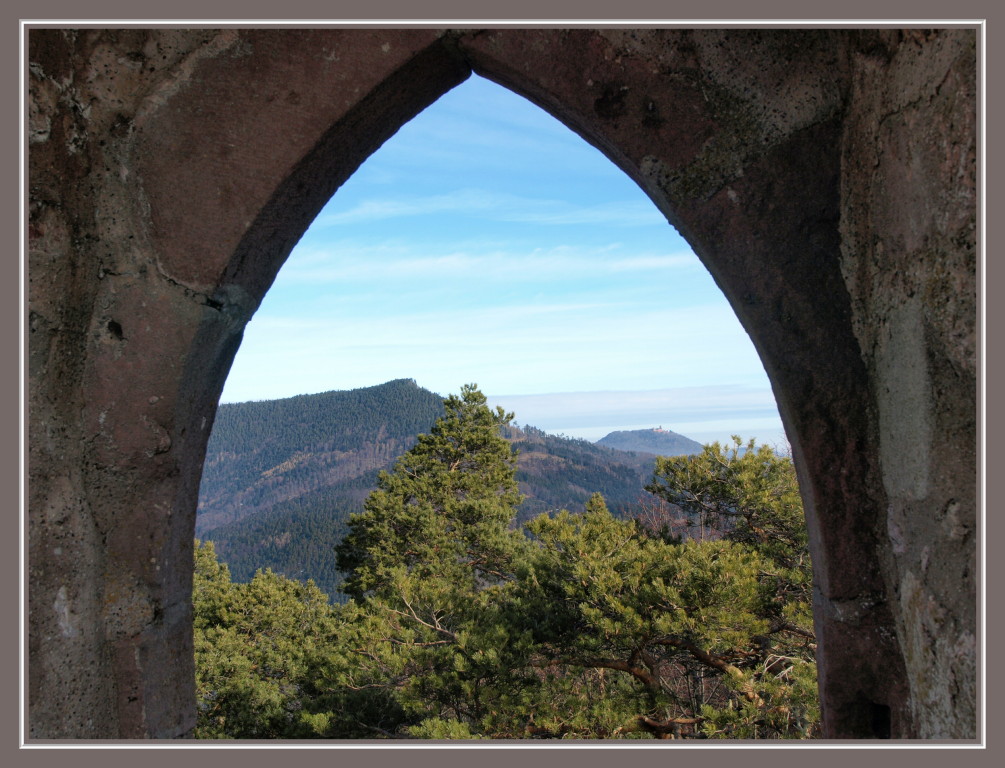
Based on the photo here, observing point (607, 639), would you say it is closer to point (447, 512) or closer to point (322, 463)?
point (447, 512)

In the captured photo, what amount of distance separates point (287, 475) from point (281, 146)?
7054 centimetres

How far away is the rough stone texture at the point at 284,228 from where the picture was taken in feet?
4.30

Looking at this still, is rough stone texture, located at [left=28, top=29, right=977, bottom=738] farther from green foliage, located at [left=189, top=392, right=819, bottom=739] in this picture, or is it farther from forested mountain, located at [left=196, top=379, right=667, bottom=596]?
forested mountain, located at [left=196, top=379, right=667, bottom=596]

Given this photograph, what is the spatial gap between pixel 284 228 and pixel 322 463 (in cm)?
7005

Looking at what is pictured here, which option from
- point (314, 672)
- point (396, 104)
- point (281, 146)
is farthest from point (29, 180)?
point (314, 672)

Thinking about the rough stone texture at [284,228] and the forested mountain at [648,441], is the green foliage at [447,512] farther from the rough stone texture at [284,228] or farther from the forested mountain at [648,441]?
the forested mountain at [648,441]

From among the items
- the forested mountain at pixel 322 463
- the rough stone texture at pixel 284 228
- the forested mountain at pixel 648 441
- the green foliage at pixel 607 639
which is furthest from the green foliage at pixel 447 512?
the forested mountain at pixel 648 441

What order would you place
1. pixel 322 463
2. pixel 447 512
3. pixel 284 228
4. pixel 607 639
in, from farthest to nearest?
pixel 322 463, pixel 447 512, pixel 607 639, pixel 284 228

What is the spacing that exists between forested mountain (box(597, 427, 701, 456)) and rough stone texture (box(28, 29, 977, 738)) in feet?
230

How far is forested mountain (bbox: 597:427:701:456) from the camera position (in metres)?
74.1

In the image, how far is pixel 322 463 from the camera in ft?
227

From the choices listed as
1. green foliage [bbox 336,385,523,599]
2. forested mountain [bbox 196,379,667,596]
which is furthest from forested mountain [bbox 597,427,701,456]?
green foliage [bbox 336,385,523,599]

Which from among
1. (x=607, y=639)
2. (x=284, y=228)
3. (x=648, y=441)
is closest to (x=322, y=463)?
(x=648, y=441)

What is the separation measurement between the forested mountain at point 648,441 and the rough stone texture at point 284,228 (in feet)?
230
